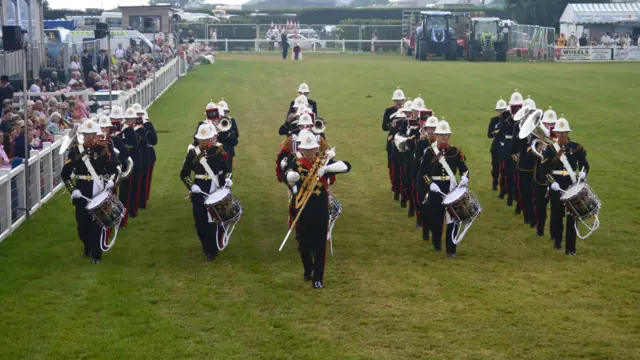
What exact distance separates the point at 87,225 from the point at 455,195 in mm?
5110

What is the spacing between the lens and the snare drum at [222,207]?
44.0 ft

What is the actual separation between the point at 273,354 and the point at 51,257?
17.9 ft

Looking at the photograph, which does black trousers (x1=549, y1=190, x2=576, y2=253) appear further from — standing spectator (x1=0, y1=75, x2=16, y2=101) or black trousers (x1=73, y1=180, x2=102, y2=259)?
standing spectator (x1=0, y1=75, x2=16, y2=101)

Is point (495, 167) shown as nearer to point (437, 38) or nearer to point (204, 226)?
point (204, 226)

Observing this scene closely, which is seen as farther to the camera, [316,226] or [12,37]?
[12,37]

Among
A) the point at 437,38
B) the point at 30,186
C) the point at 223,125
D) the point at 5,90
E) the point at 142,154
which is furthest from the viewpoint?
the point at 437,38

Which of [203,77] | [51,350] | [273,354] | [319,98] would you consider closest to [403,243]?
[273,354]

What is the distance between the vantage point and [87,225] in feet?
44.9

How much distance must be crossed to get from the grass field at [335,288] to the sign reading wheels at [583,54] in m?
36.0

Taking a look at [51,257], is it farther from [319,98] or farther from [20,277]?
[319,98]

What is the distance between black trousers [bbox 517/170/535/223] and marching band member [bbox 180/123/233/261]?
5.27 meters

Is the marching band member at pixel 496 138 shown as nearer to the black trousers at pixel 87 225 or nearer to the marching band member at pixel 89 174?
the marching band member at pixel 89 174

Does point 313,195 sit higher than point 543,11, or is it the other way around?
point 543,11

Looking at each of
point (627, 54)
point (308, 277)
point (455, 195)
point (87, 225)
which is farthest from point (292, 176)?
point (627, 54)
